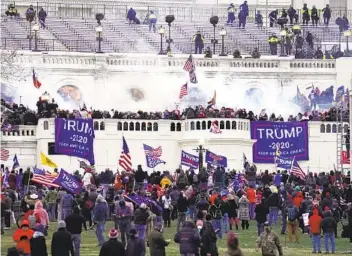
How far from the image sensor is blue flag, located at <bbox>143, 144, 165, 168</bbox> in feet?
224

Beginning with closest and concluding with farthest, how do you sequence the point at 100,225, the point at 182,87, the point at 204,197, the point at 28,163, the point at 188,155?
1. the point at 100,225
2. the point at 204,197
3. the point at 188,155
4. the point at 28,163
5. the point at 182,87

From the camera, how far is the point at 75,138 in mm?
66812

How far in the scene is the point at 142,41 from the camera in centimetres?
9138

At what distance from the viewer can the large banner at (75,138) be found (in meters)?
65.5

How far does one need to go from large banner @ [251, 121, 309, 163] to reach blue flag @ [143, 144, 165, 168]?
5.10m

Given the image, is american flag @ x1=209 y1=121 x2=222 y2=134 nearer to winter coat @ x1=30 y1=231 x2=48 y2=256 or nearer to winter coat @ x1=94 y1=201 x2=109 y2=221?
winter coat @ x1=94 y1=201 x2=109 y2=221

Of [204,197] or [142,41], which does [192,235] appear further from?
[142,41]

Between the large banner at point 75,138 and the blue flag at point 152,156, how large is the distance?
91.5 inches

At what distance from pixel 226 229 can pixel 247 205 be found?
7.30 feet

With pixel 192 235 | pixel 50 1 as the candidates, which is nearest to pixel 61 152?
pixel 192 235

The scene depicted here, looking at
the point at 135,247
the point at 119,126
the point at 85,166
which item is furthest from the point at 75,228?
the point at 119,126

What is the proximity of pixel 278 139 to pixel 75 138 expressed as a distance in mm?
9896

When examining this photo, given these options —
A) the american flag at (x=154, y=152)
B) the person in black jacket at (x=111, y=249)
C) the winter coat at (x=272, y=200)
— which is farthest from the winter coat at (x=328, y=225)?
the american flag at (x=154, y=152)

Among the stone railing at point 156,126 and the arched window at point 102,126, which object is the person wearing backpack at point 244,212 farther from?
the arched window at point 102,126
